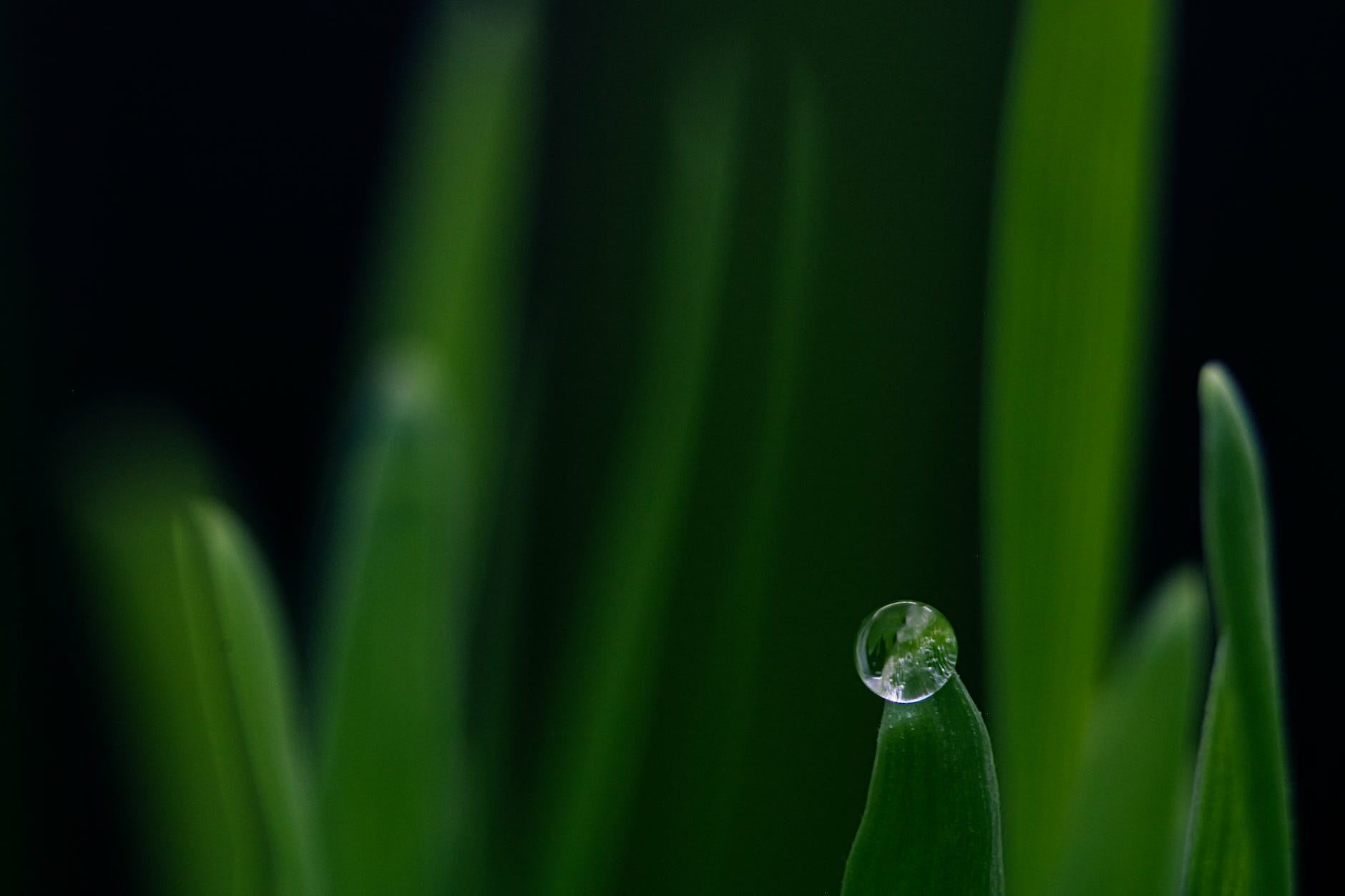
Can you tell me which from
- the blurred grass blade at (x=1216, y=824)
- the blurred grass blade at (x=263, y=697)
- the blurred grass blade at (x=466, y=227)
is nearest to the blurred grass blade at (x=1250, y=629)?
the blurred grass blade at (x=1216, y=824)

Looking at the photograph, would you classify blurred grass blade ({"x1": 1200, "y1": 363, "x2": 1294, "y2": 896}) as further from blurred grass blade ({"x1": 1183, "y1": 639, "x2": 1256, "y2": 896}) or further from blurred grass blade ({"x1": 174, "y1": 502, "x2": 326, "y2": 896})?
blurred grass blade ({"x1": 174, "y1": 502, "x2": 326, "y2": 896})

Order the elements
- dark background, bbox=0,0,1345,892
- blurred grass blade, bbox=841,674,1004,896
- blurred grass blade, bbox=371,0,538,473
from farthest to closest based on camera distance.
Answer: dark background, bbox=0,0,1345,892, blurred grass blade, bbox=371,0,538,473, blurred grass blade, bbox=841,674,1004,896

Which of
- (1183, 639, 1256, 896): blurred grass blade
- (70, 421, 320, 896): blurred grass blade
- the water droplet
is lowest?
(70, 421, 320, 896): blurred grass blade

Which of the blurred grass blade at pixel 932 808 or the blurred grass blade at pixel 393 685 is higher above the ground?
the blurred grass blade at pixel 932 808

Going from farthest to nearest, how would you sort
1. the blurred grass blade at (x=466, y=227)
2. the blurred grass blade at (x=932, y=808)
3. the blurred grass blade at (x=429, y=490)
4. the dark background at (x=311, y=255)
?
1. the dark background at (x=311, y=255)
2. the blurred grass blade at (x=466, y=227)
3. the blurred grass blade at (x=429, y=490)
4. the blurred grass blade at (x=932, y=808)

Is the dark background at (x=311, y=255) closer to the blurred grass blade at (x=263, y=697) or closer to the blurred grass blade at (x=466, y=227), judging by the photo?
the blurred grass blade at (x=466, y=227)

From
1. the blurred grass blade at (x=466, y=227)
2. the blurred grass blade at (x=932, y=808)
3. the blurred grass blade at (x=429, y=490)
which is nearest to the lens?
the blurred grass blade at (x=932, y=808)

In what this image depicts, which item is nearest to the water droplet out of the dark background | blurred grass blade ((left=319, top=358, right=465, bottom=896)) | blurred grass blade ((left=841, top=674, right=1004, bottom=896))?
blurred grass blade ((left=841, top=674, right=1004, bottom=896))
